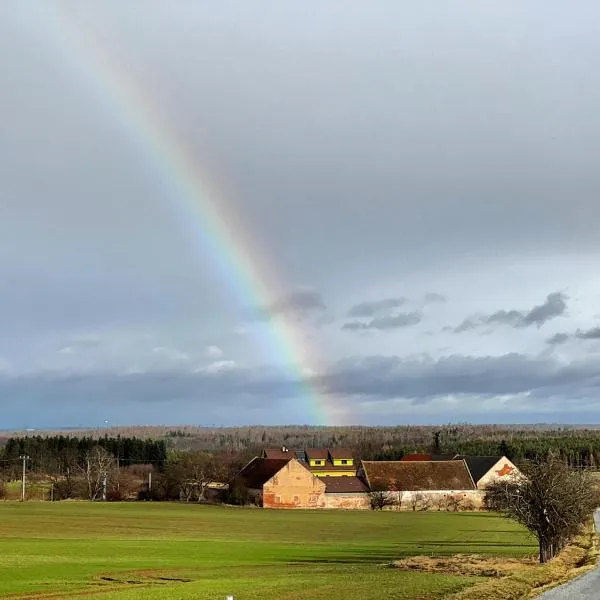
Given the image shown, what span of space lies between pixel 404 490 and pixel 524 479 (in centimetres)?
7957

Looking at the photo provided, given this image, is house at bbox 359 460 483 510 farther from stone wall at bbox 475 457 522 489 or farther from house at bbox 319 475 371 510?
stone wall at bbox 475 457 522 489

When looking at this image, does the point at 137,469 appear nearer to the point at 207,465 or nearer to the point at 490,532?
the point at 207,465

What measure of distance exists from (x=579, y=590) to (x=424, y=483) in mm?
95085

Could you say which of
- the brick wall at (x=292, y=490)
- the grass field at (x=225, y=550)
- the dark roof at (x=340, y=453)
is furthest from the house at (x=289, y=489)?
the dark roof at (x=340, y=453)

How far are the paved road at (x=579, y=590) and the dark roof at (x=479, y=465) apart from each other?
96.0m

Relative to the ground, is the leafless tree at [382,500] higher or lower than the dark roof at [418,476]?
lower

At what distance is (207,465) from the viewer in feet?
408

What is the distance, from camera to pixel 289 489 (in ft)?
378

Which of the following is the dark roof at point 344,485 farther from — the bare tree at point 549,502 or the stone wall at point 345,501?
the bare tree at point 549,502

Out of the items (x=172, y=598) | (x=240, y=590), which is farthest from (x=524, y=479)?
(x=172, y=598)

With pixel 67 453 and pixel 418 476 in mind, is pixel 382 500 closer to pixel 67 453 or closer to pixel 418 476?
pixel 418 476

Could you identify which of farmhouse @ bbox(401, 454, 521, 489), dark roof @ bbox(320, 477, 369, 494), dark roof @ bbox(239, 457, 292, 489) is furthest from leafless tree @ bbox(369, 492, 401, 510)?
farmhouse @ bbox(401, 454, 521, 489)

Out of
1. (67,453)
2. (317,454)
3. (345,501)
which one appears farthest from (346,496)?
(67,453)

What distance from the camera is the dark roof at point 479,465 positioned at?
413 feet
